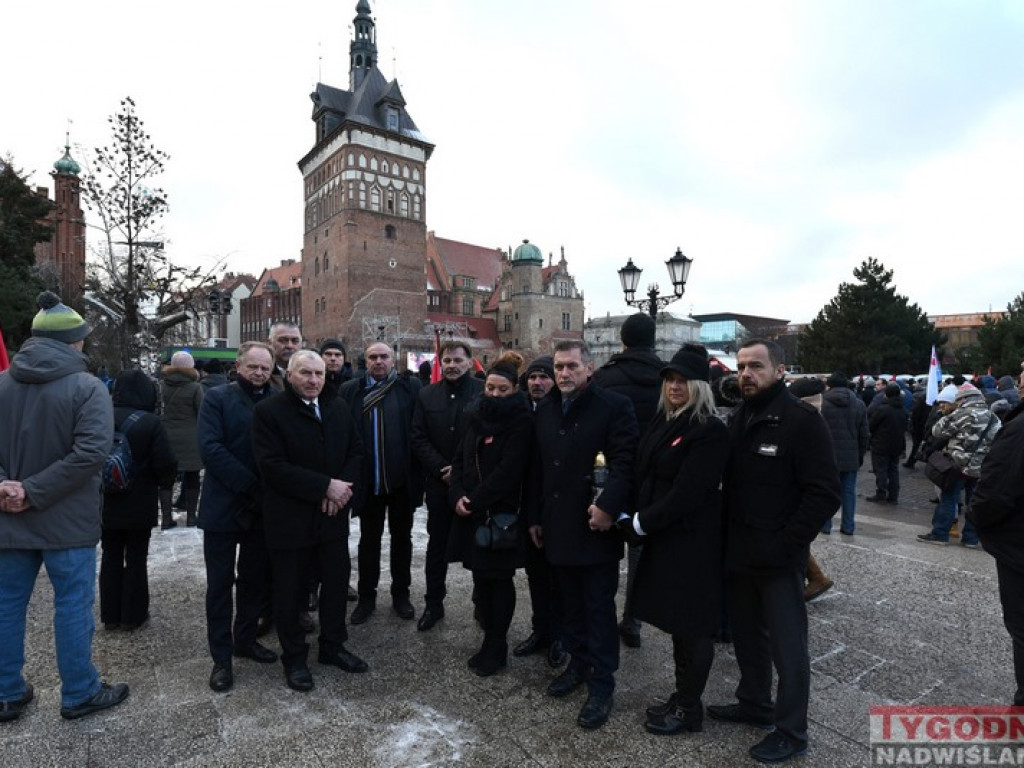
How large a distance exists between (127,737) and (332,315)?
51264 mm

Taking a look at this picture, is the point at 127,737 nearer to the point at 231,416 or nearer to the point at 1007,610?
the point at 231,416

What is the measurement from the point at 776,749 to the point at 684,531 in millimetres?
1089

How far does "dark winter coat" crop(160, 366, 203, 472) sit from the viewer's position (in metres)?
7.37

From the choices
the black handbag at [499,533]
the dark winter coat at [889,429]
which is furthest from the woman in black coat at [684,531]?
the dark winter coat at [889,429]

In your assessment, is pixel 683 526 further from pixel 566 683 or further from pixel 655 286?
pixel 655 286

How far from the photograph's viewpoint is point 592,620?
3.27 meters

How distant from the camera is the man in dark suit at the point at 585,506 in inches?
126

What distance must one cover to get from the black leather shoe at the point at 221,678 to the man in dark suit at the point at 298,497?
32 centimetres

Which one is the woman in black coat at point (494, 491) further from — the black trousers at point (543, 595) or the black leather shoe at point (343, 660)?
the black leather shoe at point (343, 660)

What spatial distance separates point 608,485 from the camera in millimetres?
3248

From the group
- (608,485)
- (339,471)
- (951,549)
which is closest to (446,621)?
(339,471)

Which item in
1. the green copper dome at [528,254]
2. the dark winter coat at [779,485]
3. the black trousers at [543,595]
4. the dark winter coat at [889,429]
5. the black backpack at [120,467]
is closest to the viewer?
the dark winter coat at [779,485]

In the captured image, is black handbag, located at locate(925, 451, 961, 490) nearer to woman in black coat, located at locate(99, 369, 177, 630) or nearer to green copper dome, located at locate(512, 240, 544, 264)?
woman in black coat, located at locate(99, 369, 177, 630)

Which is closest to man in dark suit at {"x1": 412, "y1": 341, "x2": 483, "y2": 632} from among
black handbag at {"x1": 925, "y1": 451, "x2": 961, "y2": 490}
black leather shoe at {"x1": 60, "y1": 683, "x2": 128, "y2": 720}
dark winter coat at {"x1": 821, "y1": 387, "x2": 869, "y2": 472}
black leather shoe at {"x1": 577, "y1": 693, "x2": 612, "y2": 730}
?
black leather shoe at {"x1": 577, "y1": 693, "x2": 612, "y2": 730}
